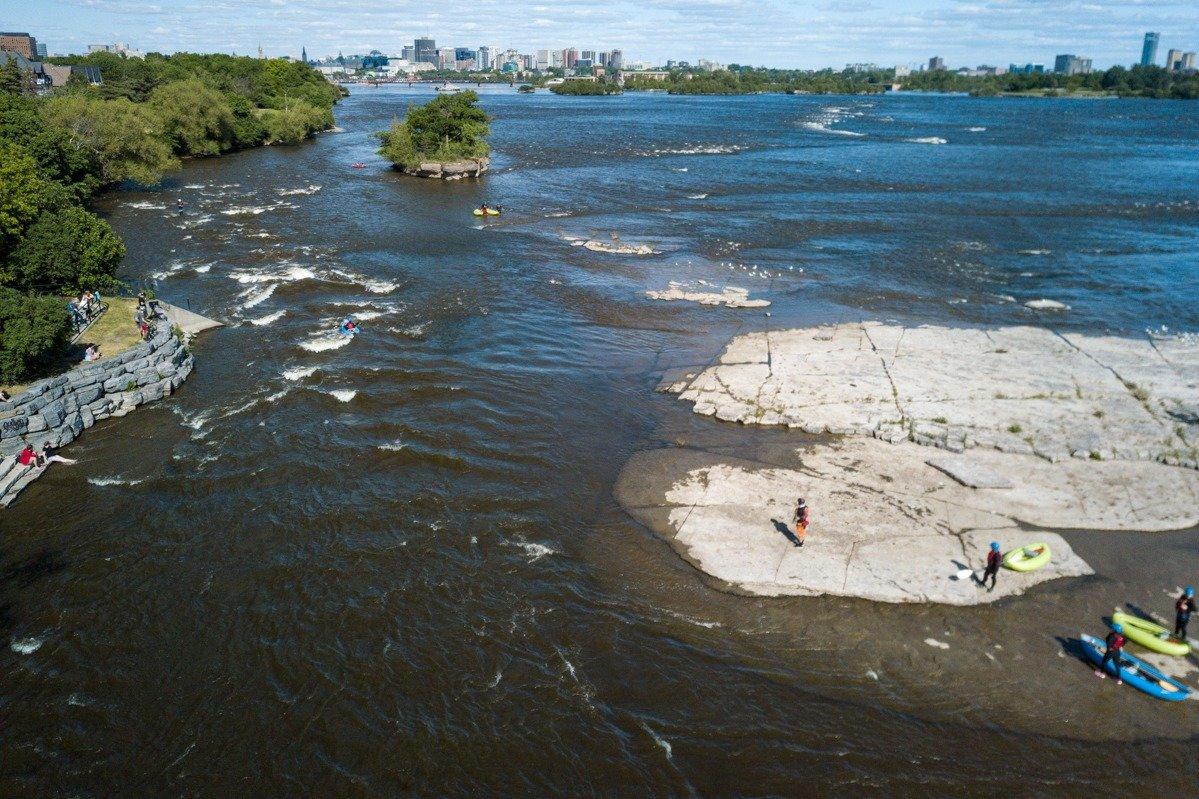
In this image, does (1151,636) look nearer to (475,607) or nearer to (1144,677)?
(1144,677)

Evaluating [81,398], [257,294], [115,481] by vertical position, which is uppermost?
[257,294]

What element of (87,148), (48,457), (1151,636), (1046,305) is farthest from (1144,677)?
(87,148)

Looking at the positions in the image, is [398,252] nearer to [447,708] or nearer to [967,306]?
[967,306]

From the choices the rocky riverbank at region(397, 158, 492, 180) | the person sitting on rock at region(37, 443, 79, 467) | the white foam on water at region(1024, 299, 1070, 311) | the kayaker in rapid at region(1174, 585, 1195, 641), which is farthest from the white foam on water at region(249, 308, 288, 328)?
the rocky riverbank at region(397, 158, 492, 180)

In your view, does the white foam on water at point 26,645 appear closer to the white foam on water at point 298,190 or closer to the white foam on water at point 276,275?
the white foam on water at point 276,275

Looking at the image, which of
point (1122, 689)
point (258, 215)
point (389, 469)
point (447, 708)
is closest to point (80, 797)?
point (447, 708)

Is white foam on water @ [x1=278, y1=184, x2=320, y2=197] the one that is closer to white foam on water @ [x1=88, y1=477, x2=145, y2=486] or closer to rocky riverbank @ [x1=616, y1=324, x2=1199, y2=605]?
white foam on water @ [x1=88, y1=477, x2=145, y2=486]
